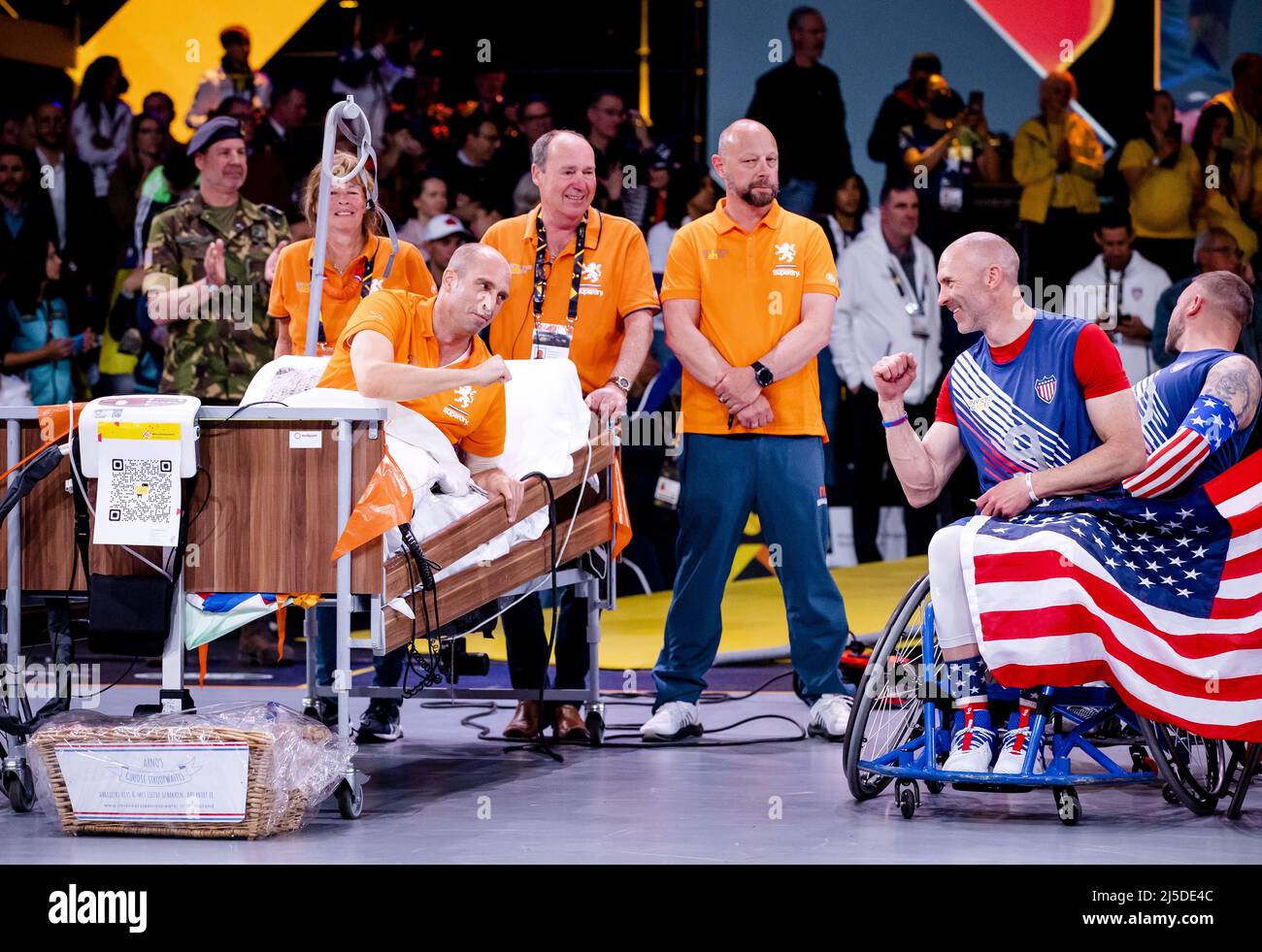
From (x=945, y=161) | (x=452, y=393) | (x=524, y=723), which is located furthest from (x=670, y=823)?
(x=945, y=161)

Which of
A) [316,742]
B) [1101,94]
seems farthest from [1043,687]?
[1101,94]

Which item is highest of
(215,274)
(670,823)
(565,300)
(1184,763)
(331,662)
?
(215,274)

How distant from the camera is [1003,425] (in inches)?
175

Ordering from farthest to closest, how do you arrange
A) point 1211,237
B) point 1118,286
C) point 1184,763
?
point 1118,286 < point 1211,237 < point 1184,763

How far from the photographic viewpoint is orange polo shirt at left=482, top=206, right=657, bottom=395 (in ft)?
18.9

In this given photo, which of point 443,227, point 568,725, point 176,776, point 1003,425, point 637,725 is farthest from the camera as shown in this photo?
point 443,227

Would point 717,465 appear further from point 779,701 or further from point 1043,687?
point 1043,687

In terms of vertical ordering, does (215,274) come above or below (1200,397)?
above

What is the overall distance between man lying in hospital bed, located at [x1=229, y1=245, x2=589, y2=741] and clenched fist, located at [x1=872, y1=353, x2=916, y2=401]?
0.99m

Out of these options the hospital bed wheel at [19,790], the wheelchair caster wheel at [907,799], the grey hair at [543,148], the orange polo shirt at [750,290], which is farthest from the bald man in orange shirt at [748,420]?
the hospital bed wheel at [19,790]

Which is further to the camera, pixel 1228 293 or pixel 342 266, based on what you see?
pixel 342 266

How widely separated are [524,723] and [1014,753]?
203cm

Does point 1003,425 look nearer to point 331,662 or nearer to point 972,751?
point 972,751

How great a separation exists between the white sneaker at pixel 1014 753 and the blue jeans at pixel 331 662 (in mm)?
2166
